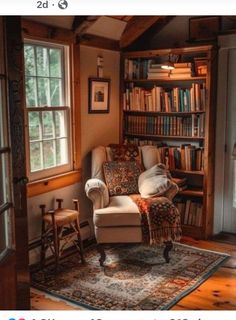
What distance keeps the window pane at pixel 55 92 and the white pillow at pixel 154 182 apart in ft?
3.07

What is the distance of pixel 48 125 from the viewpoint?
3.22 m

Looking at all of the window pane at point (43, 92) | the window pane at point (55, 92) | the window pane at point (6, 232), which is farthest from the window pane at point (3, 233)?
the window pane at point (55, 92)

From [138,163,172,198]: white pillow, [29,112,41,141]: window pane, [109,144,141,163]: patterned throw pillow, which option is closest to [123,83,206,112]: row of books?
[109,144,141,163]: patterned throw pillow

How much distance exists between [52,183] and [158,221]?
0.88m

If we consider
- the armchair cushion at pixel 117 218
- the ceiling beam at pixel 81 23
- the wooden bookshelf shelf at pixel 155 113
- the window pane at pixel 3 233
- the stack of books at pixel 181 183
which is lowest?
the armchair cushion at pixel 117 218

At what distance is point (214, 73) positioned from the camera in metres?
3.48

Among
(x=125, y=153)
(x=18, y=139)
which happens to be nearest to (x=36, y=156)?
(x=125, y=153)

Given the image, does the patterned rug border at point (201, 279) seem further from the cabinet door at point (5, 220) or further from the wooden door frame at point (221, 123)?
the cabinet door at point (5, 220)

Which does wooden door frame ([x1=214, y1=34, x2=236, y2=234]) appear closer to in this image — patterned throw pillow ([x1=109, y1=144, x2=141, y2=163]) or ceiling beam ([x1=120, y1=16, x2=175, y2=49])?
ceiling beam ([x1=120, y1=16, x2=175, y2=49])

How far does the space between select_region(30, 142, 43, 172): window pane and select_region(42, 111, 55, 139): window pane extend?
11 centimetres

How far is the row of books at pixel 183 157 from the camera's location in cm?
366

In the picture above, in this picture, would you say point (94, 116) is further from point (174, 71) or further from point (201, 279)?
point (201, 279)

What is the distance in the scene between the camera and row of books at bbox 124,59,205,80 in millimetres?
3596

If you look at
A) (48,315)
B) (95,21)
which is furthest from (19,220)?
(95,21)
